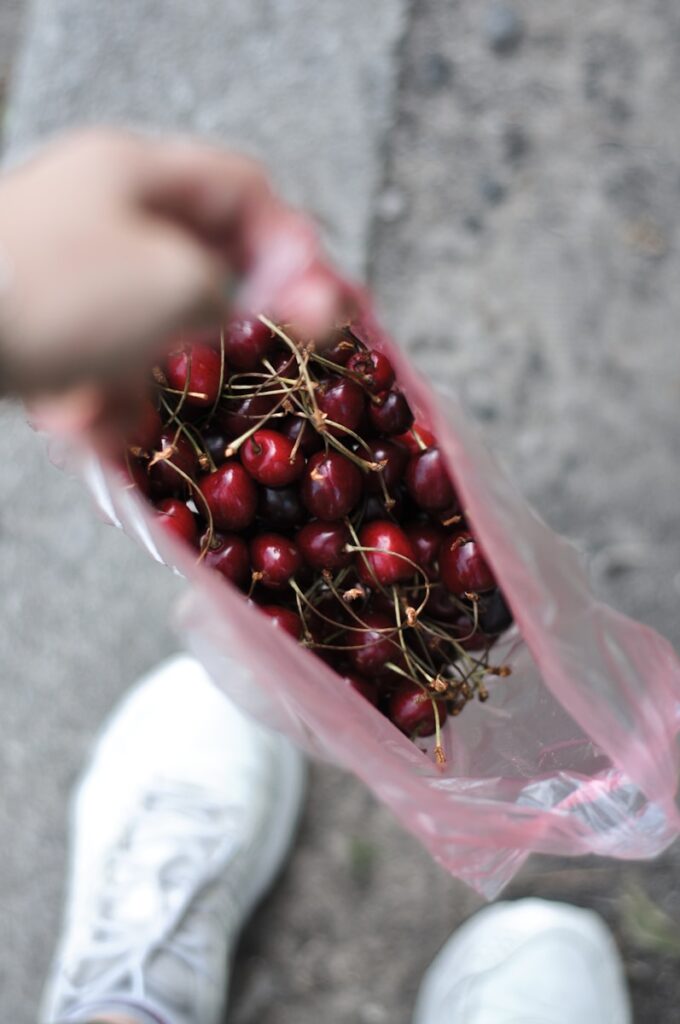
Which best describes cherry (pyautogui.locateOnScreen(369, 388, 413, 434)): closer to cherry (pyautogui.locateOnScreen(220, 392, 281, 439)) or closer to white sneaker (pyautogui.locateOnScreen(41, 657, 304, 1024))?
cherry (pyautogui.locateOnScreen(220, 392, 281, 439))

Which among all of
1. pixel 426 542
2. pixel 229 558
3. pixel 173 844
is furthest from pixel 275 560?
pixel 173 844

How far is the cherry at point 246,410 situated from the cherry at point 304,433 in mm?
19

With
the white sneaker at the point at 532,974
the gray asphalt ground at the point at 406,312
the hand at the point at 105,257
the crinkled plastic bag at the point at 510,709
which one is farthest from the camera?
the gray asphalt ground at the point at 406,312

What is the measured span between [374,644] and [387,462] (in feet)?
0.48

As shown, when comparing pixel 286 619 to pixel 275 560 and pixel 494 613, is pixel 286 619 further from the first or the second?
pixel 494 613

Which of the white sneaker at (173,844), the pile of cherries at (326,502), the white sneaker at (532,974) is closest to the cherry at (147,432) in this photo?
the pile of cherries at (326,502)

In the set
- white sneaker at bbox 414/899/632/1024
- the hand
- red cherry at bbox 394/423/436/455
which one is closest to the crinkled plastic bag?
red cherry at bbox 394/423/436/455

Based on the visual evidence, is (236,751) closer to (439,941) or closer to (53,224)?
(439,941)

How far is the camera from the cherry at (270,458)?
71cm

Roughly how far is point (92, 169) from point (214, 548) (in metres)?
0.35

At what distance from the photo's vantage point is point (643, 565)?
132 cm

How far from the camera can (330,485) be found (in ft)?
2.32

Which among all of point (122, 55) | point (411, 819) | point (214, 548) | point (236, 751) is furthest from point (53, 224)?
point (122, 55)

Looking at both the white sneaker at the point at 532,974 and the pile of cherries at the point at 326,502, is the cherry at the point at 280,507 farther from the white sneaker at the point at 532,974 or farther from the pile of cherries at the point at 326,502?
the white sneaker at the point at 532,974
